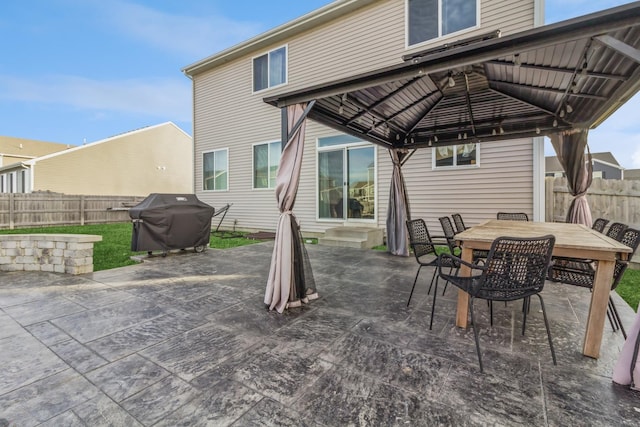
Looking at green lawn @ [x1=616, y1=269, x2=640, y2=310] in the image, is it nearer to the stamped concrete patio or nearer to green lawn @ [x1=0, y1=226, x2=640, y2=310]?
green lawn @ [x1=0, y1=226, x2=640, y2=310]

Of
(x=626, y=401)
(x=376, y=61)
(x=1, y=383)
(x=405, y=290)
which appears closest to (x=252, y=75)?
(x=376, y=61)

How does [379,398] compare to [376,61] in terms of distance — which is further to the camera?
[376,61]

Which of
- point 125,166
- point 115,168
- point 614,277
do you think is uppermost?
point 125,166

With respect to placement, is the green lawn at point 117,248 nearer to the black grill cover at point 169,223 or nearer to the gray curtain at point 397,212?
the black grill cover at point 169,223

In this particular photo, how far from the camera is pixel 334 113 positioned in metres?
4.08

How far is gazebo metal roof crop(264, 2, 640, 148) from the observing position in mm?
2100

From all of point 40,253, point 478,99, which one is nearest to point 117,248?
point 40,253

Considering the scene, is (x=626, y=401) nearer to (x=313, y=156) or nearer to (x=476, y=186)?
(x=476, y=186)

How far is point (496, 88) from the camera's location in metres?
4.06

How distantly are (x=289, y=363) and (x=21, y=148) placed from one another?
985 inches

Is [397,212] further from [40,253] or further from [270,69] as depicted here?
[40,253]

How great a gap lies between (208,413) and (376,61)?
7497 mm

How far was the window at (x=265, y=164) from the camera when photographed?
8.80m

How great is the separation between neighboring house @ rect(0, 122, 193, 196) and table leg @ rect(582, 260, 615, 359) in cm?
1854
